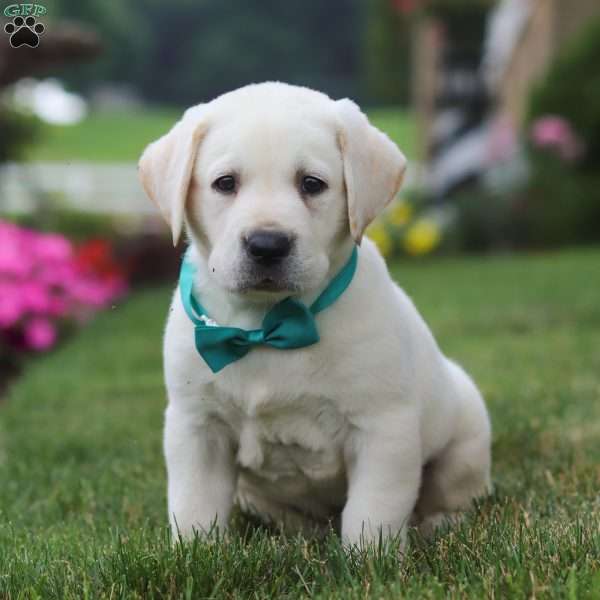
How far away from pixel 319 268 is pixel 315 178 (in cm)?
24

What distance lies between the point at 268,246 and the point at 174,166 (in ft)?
1.41

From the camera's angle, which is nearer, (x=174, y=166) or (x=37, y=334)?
(x=174, y=166)

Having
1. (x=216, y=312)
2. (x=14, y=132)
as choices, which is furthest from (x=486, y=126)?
(x=216, y=312)

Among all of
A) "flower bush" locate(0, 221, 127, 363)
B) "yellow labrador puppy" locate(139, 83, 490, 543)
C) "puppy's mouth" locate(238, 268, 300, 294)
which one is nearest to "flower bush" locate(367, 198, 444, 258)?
"flower bush" locate(0, 221, 127, 363)

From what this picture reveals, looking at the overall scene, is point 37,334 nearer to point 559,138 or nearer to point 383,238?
point 383,238

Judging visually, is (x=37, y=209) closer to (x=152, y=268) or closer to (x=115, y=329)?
(x=152, y=268)

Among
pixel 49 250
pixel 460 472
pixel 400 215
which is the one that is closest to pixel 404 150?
pixel 49 250

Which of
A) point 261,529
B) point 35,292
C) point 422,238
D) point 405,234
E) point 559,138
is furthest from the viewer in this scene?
point 405,234

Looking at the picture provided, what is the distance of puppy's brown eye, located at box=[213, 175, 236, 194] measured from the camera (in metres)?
→ 2.81

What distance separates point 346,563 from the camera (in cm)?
259

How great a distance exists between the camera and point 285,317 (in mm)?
2865

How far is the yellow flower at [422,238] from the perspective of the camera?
14484 mm

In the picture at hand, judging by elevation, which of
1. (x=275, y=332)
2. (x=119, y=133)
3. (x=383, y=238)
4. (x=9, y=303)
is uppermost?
(x=275, y=332)

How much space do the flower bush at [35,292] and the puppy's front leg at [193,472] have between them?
4661mm
